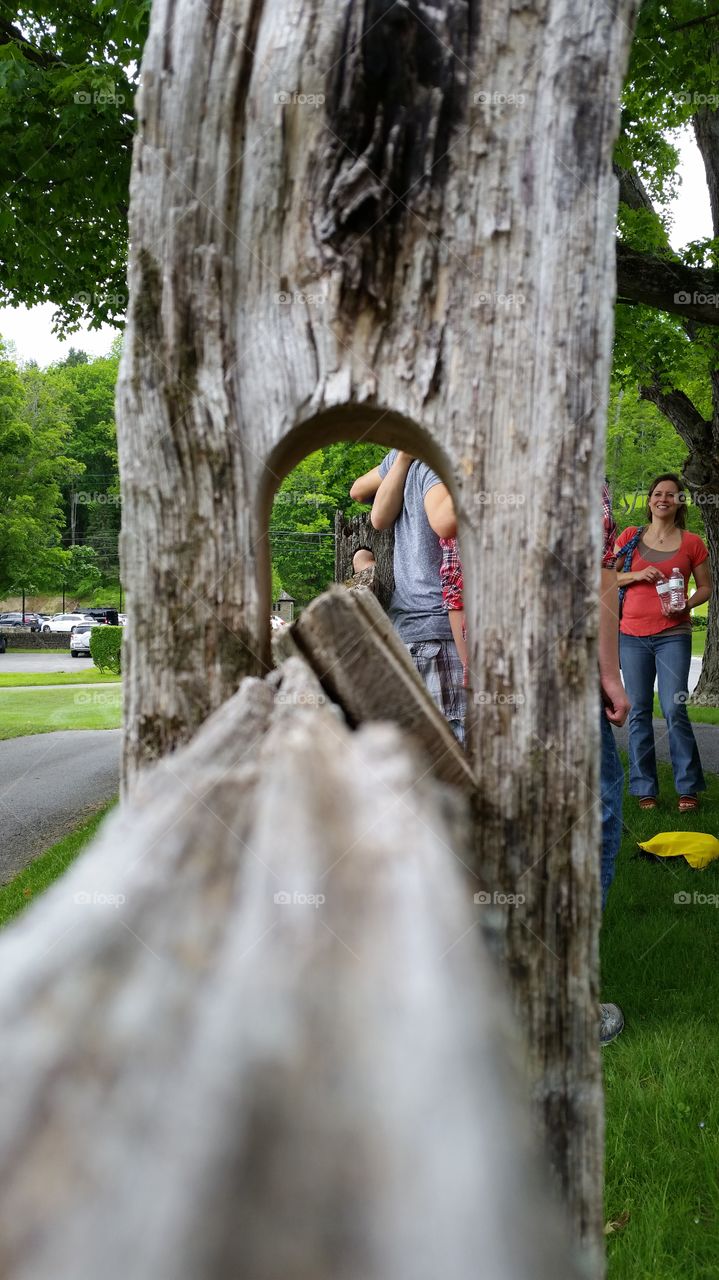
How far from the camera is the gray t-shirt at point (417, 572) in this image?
3480mm

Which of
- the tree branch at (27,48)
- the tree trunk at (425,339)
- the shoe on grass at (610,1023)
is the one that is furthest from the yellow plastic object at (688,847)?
the tree branch at (27,48)

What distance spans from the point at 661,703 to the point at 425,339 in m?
6.17

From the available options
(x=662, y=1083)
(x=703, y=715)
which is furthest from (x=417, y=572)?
(x=703, y=715)

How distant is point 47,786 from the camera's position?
934 cm

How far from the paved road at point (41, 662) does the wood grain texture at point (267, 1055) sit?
26.0 m

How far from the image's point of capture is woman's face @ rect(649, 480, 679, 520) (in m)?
6.75

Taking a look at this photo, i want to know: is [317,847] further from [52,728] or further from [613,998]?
[52,728]

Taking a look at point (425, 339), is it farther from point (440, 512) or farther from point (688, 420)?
point (688, 420)

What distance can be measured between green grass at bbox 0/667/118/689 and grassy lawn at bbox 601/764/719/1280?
18.0 meters

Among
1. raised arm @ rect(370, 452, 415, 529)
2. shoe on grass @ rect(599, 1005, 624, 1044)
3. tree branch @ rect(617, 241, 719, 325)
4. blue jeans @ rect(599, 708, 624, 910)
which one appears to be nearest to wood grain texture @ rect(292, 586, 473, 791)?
raised arm @ rect(370, 452, 415, 529)

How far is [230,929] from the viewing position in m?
0.76

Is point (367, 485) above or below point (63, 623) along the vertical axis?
above

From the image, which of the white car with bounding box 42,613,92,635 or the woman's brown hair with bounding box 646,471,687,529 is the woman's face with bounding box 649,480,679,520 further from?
the white car with bounding box 42,613,92,635

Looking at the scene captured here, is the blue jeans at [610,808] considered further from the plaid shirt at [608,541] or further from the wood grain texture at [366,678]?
the wood grain texture at [366,678]
